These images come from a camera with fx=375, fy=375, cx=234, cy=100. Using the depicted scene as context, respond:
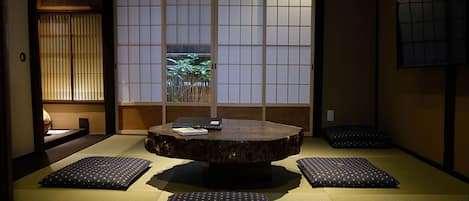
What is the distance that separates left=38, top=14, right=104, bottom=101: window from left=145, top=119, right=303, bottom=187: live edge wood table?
117 inches

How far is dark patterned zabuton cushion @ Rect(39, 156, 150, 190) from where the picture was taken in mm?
2648

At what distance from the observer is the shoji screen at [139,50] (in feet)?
16.6

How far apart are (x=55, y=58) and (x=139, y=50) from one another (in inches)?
55.8

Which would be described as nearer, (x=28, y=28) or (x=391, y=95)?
(x=28, y=28)

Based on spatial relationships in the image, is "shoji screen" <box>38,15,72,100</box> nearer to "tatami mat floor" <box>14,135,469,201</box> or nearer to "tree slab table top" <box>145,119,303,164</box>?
"tatami mat floor" <box>14,135,469,201</box>

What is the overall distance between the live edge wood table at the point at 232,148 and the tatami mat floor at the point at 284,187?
0.18m

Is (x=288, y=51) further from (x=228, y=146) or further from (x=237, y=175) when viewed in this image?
(x=228, y=146)

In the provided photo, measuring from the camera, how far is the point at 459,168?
3.01m

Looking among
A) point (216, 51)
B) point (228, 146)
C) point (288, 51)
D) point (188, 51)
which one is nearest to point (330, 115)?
point (288, 51)

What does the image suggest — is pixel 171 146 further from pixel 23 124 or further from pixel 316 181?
pixel 23 124

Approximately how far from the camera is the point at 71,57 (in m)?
5.52

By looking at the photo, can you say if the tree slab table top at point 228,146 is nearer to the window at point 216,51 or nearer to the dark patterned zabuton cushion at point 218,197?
the dark patterned zabuton cushion at point 218,197

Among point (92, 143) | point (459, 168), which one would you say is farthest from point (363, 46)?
point (92, 143)

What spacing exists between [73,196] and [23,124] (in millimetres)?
1678
